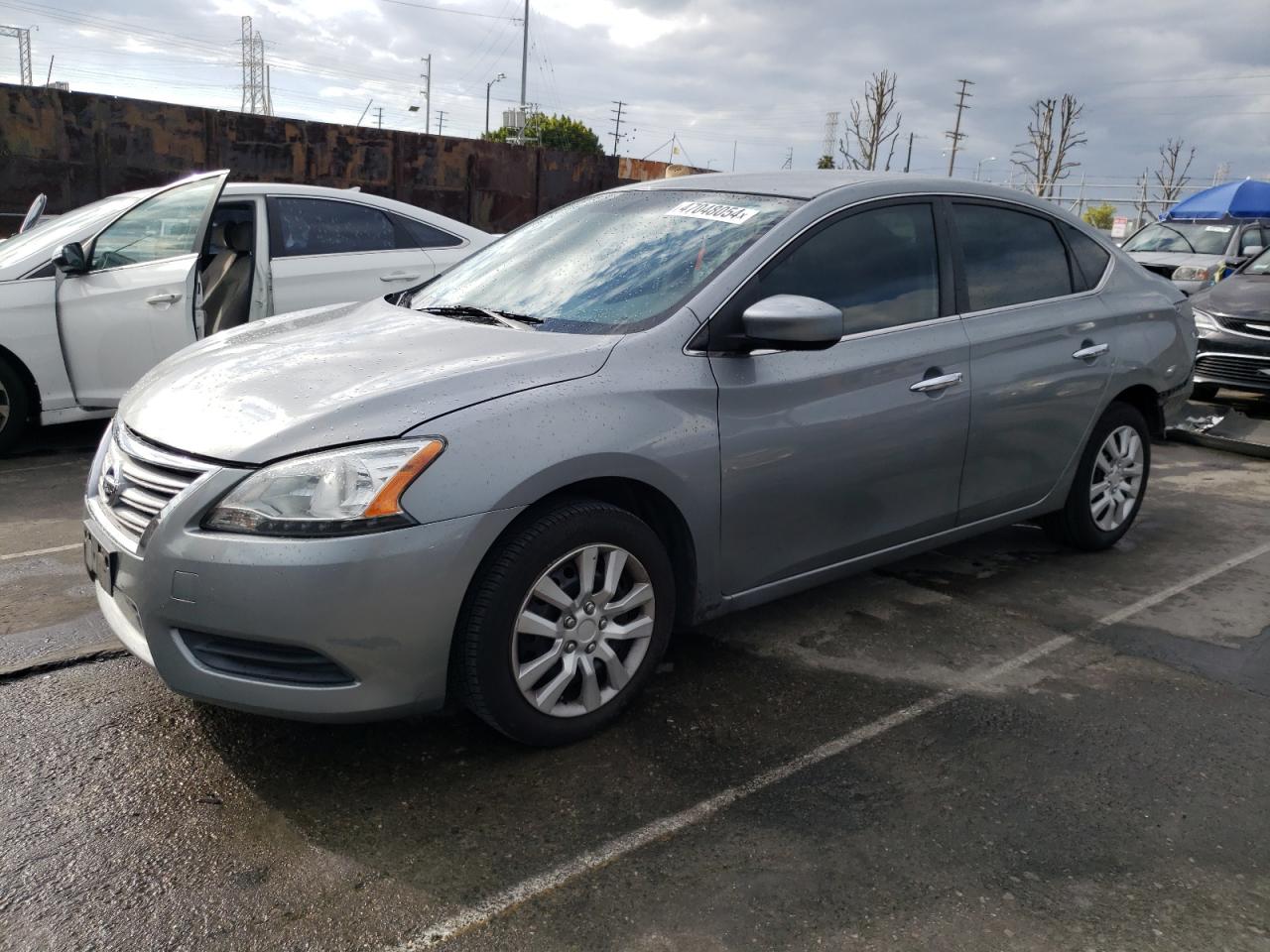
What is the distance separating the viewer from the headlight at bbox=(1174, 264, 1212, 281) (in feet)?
41.0

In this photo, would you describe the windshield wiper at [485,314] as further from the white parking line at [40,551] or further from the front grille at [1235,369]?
the front grille at [1235,369]

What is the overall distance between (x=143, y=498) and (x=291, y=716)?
27.7 inches

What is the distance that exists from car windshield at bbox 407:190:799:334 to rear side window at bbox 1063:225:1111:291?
65.9 inches

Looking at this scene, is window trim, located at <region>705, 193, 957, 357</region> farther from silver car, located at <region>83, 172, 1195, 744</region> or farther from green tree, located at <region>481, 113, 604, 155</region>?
green tree, located at <region>481, 113, 604, 155</region>

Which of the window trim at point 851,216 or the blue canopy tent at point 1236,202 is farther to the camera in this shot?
the blue canopy tent at point 1236,202

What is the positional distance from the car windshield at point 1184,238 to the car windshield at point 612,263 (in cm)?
1174

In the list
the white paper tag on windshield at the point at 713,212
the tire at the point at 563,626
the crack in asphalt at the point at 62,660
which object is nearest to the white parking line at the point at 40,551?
the crack in asphalt at the point at 62,660

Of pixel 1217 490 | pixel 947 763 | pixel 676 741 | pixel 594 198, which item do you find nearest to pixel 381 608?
pixel 676 741

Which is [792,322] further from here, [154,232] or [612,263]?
[154,232]

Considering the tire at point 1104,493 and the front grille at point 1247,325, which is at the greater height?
the front grille at point 1247,325

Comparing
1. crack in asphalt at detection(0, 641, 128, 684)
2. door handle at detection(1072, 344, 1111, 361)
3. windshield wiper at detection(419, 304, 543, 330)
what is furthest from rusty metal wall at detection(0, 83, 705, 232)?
door handle at detection(1072, 344, 1111, 361)

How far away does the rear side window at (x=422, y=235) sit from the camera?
23.3 ft

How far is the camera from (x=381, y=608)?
2562mm

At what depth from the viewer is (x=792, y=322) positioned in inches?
122
